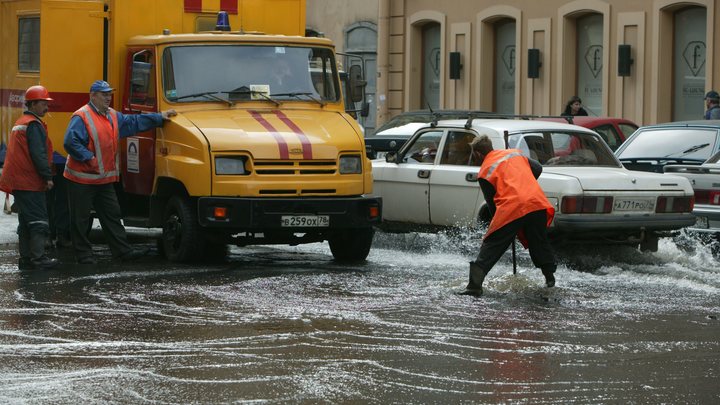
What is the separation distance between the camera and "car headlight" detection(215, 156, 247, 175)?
1420cm

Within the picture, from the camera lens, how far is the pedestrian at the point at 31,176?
14320 millimetres

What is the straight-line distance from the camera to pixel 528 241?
12.8 meters

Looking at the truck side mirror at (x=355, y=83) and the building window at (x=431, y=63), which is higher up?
the building window at (x=431, y=63)

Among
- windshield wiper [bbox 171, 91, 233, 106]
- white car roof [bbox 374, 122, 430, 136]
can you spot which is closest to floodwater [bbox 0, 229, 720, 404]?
windshield wiper [bbox 171, 91, 233, 106]

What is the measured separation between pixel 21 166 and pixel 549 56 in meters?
17.6

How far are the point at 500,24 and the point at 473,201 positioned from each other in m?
17.7

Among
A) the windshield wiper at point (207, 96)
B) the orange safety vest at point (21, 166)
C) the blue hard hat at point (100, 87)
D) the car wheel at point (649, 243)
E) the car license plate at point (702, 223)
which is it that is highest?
Answer: the blue hard hat at point (100, 87)

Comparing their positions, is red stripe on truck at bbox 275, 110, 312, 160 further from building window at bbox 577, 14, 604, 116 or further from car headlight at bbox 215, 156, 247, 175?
building window at bbox 577, 14, 604, 116

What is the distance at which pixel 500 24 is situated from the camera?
32.5m

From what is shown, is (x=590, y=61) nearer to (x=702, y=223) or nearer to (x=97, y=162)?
(x=702, y=223)

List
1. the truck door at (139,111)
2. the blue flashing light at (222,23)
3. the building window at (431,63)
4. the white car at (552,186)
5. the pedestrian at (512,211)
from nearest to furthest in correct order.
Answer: the pedestrian at (512,211) < the white car at (552,186) < the truck door at (139,111) < the blue flashing light at (222,23) < the building window at (431,63)

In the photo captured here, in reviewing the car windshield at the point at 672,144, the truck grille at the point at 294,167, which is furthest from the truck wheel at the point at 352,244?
the car windshield at the point at 672,144

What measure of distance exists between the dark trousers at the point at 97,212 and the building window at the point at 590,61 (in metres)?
15.8

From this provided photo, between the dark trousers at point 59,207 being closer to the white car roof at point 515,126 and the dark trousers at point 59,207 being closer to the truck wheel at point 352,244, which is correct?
the truck wheel at point 352,244
